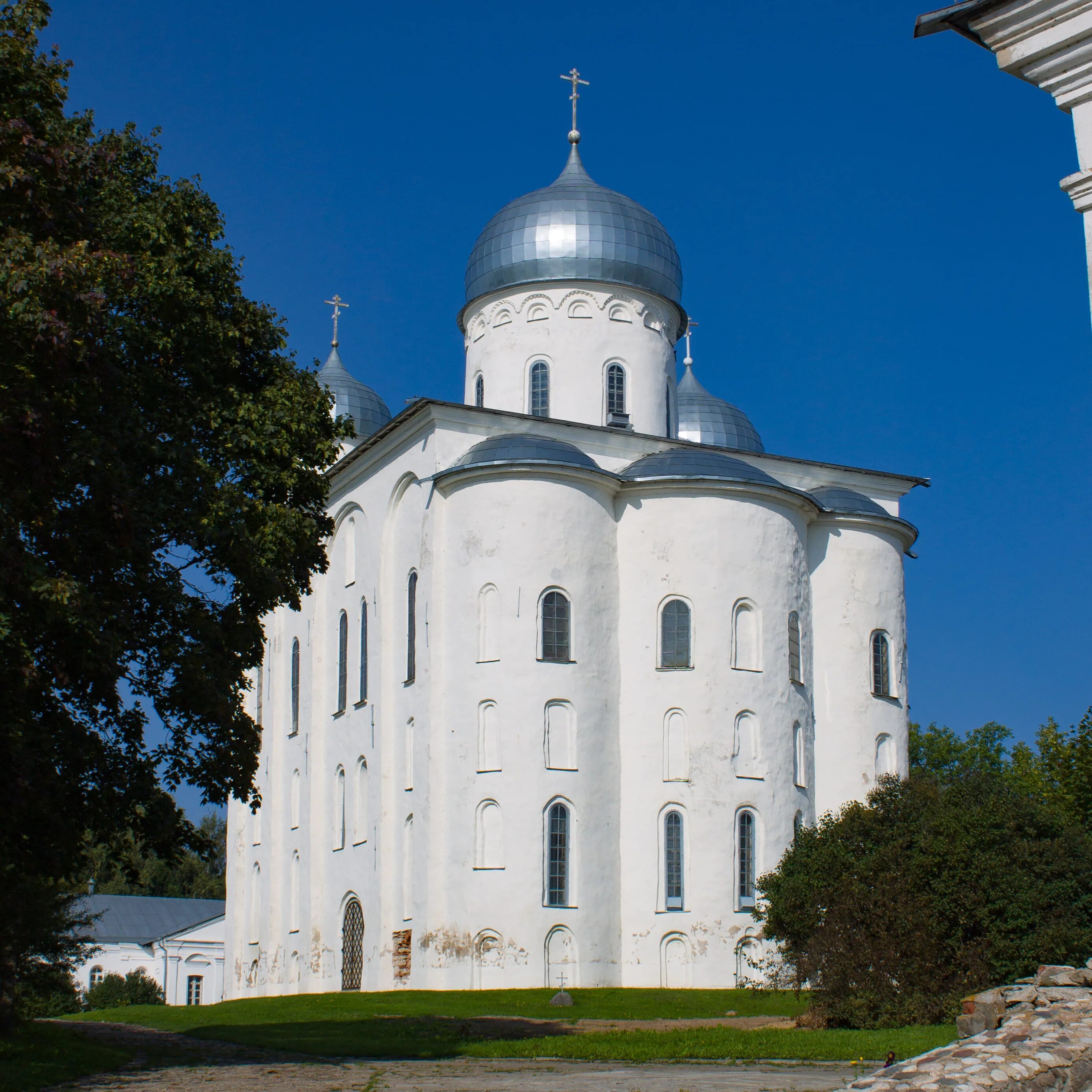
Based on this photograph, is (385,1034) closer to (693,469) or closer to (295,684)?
(693,469)

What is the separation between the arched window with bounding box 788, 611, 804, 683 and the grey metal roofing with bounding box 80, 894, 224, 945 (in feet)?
116

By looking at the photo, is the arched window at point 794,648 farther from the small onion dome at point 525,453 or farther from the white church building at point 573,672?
the small onion dome at point 525,453

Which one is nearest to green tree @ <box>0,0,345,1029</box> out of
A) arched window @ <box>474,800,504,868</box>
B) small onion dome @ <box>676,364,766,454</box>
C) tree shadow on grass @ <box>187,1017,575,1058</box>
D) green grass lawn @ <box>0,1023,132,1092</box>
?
green grass lawn @ <box>0,1023,132,1092</box>

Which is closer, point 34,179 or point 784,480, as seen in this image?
point 34,179

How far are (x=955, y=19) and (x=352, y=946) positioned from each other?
27.3m

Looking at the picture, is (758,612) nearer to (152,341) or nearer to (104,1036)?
(104,1036)

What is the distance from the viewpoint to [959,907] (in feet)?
60.8

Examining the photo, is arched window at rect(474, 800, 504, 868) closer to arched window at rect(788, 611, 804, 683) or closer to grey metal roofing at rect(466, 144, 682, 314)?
arched window at rect(788, 611, 804, 683)

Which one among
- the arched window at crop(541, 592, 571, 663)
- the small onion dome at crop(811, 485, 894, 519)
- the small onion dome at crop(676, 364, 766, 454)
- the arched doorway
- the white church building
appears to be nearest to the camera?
the white church building

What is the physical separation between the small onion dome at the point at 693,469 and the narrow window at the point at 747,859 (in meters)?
6.82

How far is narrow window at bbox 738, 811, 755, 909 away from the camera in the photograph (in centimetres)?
2855

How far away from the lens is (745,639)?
98.4 ft

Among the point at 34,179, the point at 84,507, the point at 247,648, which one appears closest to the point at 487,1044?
the point at 247,648

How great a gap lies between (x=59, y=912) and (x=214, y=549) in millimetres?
11106
